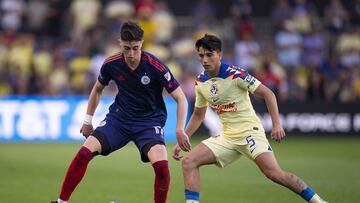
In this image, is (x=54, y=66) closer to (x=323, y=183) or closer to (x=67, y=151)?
(x=67, y=151)

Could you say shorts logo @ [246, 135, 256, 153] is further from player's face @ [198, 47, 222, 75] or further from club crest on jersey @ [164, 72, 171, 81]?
club crest on jersey @ [164, 72, 171, 81]

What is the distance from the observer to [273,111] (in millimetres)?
9508

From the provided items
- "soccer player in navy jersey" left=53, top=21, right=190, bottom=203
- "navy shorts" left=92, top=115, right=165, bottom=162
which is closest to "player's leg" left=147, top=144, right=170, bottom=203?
"soccer player in navy jersey" left=53, top=21, right=190, bottom=203

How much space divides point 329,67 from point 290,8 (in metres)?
2.34

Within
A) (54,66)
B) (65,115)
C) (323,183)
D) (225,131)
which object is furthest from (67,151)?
(225,131)

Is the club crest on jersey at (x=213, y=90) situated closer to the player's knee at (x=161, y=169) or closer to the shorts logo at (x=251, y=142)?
the shorts logo at (x=251, y=142)

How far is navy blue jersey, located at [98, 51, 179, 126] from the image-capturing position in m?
9.56

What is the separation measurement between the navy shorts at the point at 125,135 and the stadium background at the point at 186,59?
7604 mm

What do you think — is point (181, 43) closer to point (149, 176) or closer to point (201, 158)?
point (149, 176)

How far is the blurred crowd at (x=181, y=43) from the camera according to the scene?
76.5 feet

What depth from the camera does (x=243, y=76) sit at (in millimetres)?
9773

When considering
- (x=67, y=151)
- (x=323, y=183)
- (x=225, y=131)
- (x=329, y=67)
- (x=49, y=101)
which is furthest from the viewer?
Answer: (x=329, y=67)

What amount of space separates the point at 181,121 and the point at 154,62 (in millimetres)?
812

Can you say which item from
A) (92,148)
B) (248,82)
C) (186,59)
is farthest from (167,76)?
(186,59)
